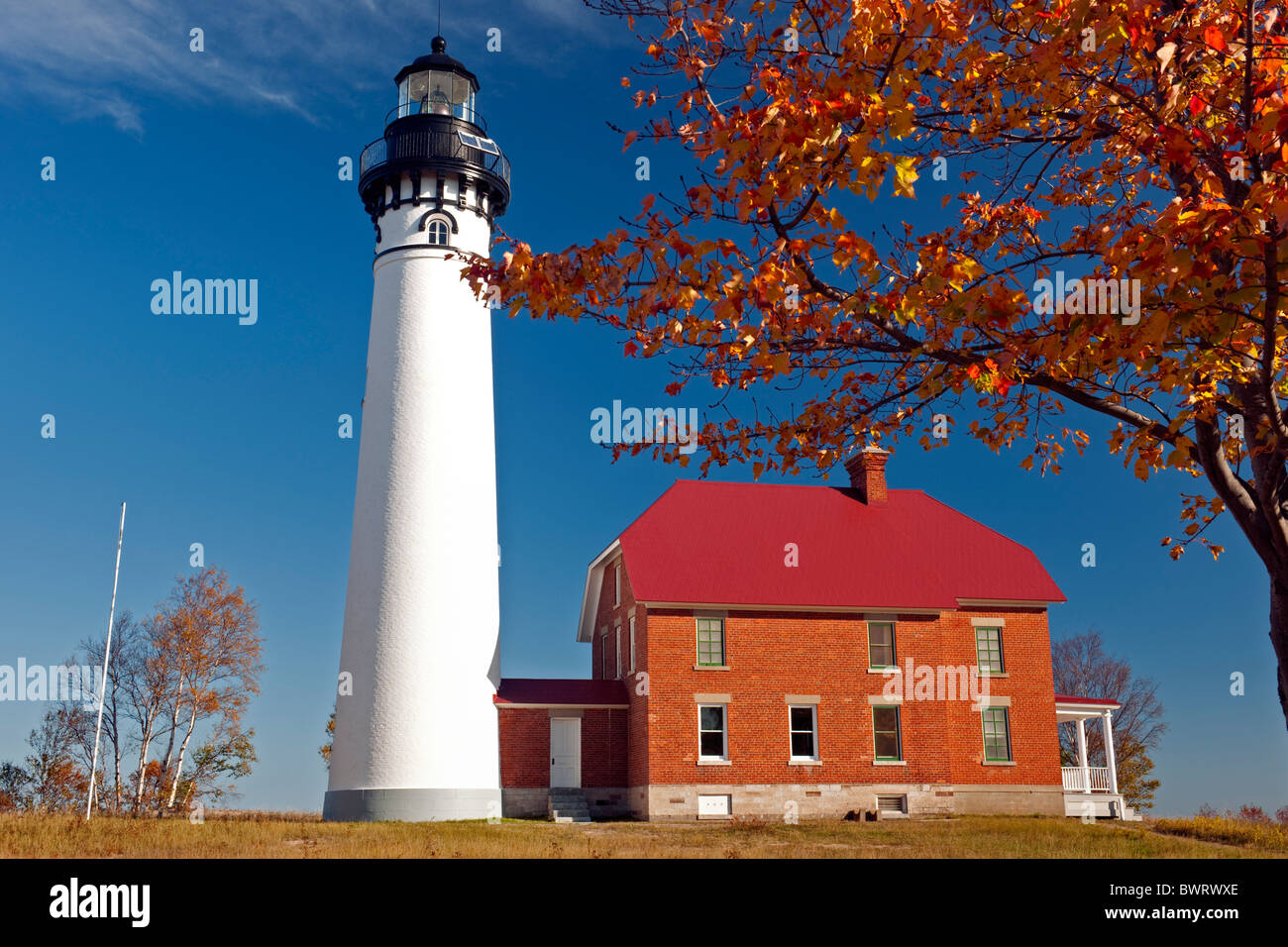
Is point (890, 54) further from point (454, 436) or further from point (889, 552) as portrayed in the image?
point (889, 552)

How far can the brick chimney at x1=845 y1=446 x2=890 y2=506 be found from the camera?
35188 mm

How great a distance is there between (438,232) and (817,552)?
47.2 feet

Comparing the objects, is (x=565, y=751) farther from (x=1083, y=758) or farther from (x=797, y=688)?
(x=1083, y=758)

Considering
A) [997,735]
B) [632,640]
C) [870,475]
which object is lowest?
[997,735]

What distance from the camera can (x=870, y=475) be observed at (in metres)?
35.5

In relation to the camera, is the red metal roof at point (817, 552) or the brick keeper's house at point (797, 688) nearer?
the brick keeper's house at point (797, 688)

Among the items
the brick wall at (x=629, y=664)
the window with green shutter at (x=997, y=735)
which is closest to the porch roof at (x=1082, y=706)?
the window with green shutter at (x=997, y=735)

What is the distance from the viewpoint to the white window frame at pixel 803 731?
29.5 m

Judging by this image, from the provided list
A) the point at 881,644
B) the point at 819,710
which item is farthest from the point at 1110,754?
the point at 819,710

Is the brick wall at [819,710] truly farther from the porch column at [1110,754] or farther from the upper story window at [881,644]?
the porch column at [1110,754]

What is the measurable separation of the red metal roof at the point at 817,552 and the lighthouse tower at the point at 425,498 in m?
5.18
